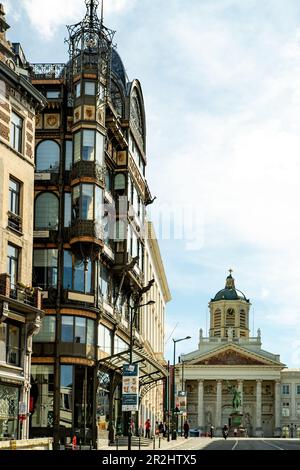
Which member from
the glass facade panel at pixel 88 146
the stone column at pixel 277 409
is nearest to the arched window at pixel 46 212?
the glass facade panel at pixel 88 146

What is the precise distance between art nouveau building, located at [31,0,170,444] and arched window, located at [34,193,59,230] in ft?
0.22

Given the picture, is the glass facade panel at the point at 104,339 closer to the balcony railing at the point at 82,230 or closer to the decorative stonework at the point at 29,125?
the balcony railing at the point at 82,230

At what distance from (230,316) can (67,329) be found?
143 metres

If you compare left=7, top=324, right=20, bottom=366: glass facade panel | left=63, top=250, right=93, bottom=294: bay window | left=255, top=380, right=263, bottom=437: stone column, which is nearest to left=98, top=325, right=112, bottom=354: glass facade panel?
left=63, top=250, right=93, bottom=294: bay window

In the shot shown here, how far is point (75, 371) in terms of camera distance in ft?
180

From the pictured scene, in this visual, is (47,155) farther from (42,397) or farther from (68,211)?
(42,397)

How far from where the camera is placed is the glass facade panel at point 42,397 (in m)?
53.5

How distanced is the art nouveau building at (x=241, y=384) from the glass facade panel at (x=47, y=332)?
133m

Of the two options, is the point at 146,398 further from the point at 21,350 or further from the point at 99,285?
the point at 21,350

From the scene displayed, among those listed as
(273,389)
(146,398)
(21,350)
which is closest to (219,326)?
(273,389)

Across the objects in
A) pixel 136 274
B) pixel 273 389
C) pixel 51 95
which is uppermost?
pixel 51 95

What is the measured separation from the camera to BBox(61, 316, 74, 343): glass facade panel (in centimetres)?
5494

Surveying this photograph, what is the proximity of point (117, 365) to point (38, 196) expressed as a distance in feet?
44.7

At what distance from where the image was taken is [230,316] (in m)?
196
